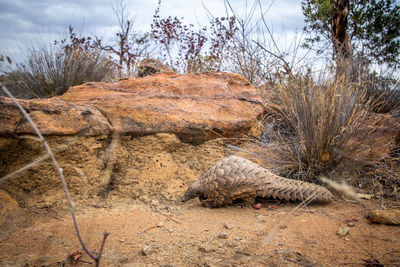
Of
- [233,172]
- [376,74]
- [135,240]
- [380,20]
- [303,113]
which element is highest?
[380,20]

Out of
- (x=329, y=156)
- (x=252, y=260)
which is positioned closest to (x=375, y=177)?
(x=329, y=156)

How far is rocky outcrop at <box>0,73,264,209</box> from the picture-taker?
1.88 m

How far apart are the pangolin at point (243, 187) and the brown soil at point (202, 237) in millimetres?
91

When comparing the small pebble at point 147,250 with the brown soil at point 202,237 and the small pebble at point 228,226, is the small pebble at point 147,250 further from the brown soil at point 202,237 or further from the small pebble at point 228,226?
the small pebble at point 228,226

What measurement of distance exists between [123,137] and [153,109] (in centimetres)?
40

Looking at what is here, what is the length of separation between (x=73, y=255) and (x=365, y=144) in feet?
8.44

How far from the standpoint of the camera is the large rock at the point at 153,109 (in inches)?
77.9

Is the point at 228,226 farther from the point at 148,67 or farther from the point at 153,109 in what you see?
the point at 148,67

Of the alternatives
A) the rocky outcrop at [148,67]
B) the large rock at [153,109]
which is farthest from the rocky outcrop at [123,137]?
the rocky outcrop at [148,67]

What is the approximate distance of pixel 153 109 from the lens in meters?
2.53

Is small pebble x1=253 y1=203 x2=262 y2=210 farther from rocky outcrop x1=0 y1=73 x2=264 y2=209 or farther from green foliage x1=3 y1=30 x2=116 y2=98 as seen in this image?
green foliage x1=3 y1=30 x2=116 y2=98

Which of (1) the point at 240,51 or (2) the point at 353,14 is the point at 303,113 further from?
(2) the point at 353,14

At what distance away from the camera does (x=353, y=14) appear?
21.9 ft

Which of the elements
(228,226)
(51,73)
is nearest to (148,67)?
(51,73)
